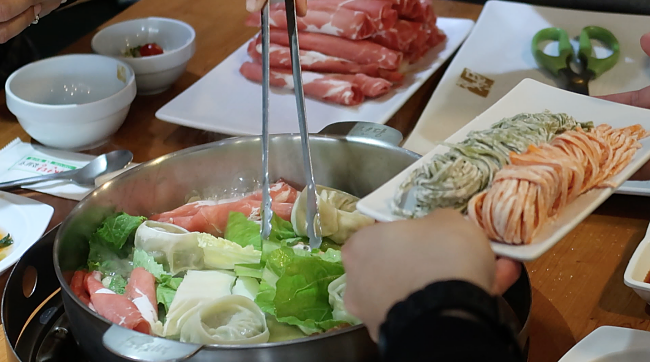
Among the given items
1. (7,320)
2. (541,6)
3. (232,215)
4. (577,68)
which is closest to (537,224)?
(232,215)

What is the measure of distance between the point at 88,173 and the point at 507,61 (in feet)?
3.51

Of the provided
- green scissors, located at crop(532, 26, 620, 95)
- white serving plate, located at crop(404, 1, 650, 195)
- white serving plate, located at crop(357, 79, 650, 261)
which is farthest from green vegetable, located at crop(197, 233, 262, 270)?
green scissors, located at crop(532, 26, 620, 95)

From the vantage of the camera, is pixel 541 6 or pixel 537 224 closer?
pixel 537 224

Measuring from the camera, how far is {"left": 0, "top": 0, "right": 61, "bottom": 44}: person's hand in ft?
4.07

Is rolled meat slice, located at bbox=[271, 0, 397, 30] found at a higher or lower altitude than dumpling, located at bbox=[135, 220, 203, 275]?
higher

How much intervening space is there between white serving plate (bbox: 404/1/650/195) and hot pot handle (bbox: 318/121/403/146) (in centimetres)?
21

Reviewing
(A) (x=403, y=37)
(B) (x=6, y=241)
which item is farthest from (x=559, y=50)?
(B) (x=6, y=241)

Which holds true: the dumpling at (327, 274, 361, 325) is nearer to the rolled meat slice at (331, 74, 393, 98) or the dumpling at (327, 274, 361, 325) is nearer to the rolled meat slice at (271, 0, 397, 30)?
the rolled meat slice at (331, 74, 393, 98)

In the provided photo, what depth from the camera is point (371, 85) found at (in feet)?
4.62

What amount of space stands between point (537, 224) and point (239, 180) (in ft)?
1.90

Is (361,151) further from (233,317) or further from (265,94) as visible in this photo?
(233,317)

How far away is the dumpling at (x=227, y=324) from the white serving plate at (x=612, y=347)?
389 mm

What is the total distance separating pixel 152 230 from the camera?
0.95 metres

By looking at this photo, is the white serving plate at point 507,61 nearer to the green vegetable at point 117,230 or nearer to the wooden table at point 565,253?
the wooden table at point 565,253
